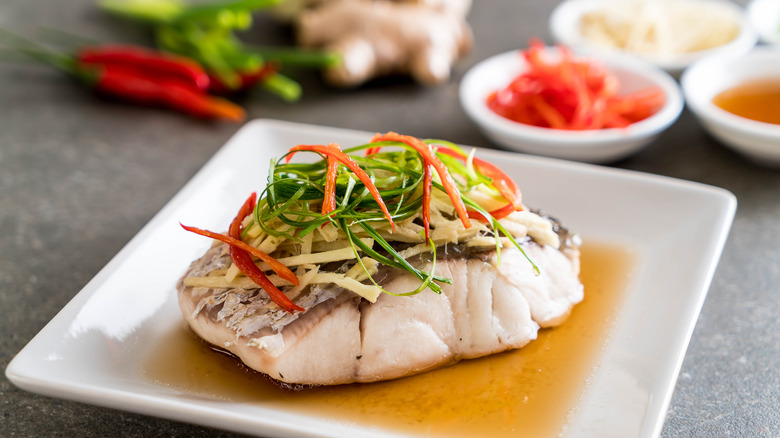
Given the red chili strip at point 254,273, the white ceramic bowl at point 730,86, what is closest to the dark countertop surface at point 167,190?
the white ceramic bowl at point 730,86

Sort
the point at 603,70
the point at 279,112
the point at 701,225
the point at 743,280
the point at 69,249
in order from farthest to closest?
the point at 279,112 → the point at 603,70 → the point at 69,249 → the point at 743,280 → the point at 701,225

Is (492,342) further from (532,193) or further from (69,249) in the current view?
(69,249)

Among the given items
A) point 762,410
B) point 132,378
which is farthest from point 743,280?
point 132,378

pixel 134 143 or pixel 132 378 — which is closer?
pixel 132 378

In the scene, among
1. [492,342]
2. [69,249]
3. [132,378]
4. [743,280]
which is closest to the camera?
[132,378]

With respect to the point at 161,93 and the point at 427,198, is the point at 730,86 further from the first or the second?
the point at 161,93

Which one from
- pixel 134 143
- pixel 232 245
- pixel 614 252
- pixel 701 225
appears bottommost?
pixel 134 143
